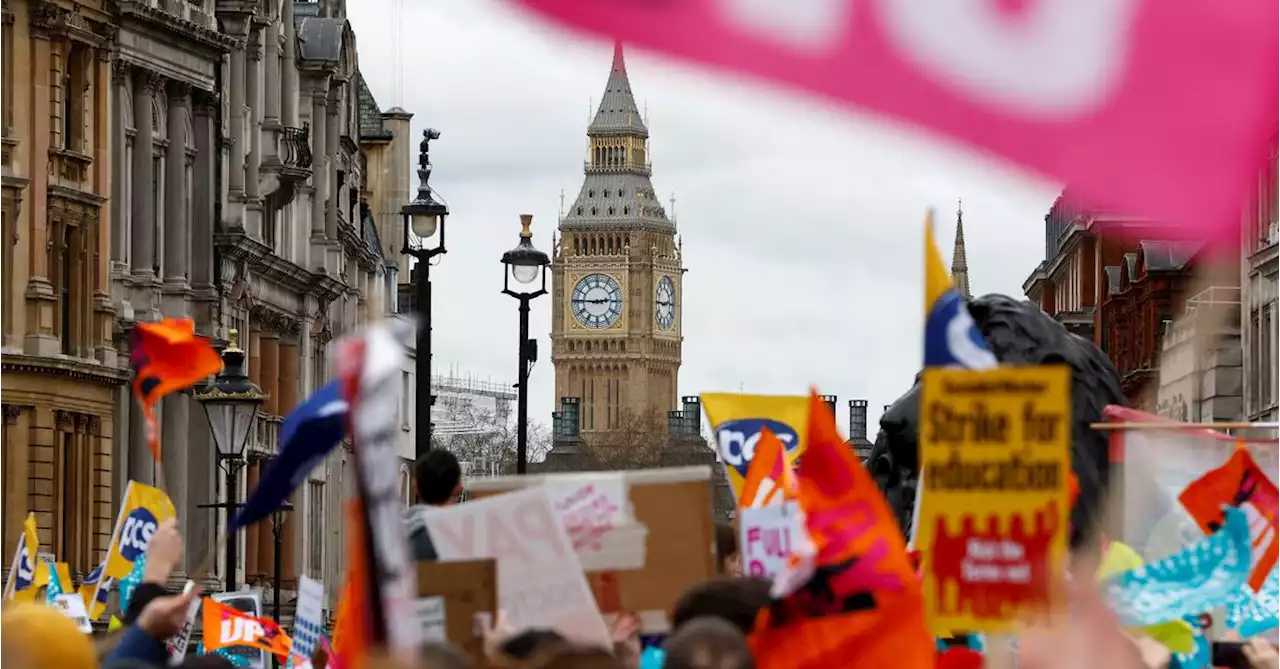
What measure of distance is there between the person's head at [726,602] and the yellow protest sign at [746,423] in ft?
23.6

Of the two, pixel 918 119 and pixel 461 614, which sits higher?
pixel 918 119

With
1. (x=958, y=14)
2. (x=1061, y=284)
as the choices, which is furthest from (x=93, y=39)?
(x=1061, y=284)

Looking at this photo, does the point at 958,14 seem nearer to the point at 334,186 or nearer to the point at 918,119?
the point at 918,119

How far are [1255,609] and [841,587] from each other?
362 inches

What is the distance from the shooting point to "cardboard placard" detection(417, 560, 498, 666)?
7859 millimetres

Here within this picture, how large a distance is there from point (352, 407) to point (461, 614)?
2534 millimetres

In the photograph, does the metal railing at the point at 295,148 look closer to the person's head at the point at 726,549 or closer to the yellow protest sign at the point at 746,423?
the yellow protest sign at the point at 746,423

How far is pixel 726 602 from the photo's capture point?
26.1ft

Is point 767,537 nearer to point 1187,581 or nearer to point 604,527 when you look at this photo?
point 604,527

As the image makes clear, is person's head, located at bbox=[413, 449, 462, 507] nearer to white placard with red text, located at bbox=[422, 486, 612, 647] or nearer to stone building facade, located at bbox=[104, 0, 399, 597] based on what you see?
white placard with red text, located at bbox=[422, 486, 612, 647]

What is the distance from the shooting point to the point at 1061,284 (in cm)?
11462

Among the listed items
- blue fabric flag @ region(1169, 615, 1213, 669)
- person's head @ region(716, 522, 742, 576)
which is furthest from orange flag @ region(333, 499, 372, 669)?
blue fabric flag @ region(1169, 615, 1213, 669)

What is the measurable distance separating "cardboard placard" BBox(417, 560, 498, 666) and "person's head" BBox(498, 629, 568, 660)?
0.19m

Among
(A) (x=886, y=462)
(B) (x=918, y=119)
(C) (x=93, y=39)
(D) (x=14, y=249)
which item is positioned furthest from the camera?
(C) (x=93, y=39)
